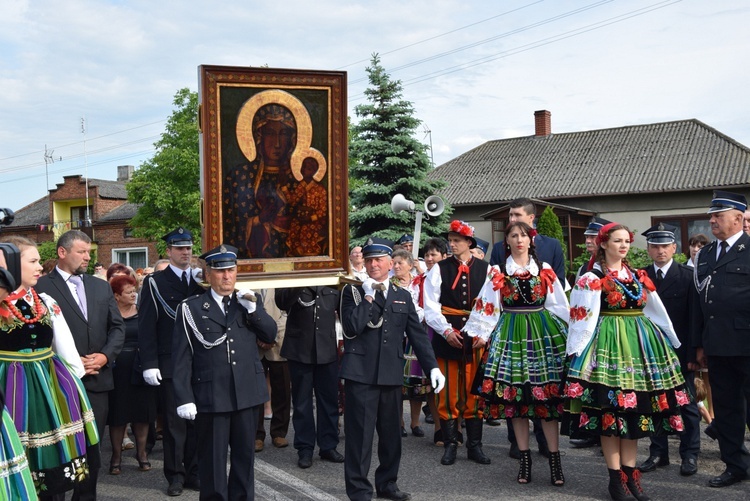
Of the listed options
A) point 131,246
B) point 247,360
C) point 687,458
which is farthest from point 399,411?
point 131,246

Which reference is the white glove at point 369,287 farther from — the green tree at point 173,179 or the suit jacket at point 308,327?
the green tree at point 173,179

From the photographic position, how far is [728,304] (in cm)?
640

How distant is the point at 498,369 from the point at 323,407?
2064 millimetres

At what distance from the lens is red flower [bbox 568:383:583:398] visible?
19.4ft

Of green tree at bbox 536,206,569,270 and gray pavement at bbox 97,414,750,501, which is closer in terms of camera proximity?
gray pavement at bbox 97,414,750,501

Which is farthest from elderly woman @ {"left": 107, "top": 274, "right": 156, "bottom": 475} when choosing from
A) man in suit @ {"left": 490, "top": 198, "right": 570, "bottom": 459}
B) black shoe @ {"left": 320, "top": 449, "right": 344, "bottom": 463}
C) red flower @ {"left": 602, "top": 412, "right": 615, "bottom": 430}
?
red flower @ {"left": 602, "top": 412, "right": 615, "bottom": 430}

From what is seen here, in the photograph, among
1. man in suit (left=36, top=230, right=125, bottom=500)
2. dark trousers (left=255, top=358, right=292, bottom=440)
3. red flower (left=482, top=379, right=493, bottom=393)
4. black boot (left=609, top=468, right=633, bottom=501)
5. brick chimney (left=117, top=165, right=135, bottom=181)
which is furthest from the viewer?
brick chimney (left=117, top=165, right=135, bottom=181)

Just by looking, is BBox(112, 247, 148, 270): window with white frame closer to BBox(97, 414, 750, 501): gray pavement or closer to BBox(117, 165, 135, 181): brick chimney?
BBox(117, 165, 135, 181): brick chimney

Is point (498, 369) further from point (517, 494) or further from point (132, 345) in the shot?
point (132, 345)

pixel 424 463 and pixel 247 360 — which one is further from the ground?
pixel 247 360

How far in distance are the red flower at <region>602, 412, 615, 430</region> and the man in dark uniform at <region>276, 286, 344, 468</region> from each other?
9.28ft

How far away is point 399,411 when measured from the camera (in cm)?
615

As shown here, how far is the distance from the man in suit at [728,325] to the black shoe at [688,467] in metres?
0.26

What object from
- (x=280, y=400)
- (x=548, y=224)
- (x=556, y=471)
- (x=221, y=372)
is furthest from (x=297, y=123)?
(x=548, y=224)
